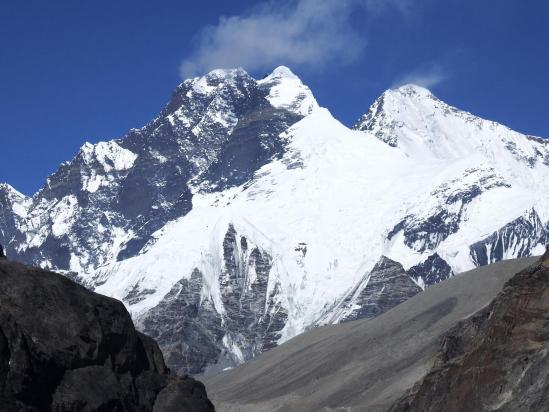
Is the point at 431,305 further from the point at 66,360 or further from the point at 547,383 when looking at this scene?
the point at 66,360

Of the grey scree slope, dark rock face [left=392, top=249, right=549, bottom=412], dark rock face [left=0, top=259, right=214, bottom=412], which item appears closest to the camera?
dark rock face [left=0, top=259, right=214, bottom=412]

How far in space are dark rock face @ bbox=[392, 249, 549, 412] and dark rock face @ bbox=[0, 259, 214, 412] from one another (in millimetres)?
18913

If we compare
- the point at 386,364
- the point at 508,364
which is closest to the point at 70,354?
the point at 508,364

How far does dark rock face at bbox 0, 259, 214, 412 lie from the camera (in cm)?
4075

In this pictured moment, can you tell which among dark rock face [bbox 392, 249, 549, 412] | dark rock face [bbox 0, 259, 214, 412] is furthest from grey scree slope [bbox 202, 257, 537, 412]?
dark rock face [bbox 0, 259, 214, 412]

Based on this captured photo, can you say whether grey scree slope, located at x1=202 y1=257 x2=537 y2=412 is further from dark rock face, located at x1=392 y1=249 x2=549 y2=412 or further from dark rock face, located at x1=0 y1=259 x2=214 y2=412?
dark rock face, located at x1=0 y1=259 x2=214 y2=412

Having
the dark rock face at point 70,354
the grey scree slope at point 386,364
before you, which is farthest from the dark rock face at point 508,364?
the grey scree slope at point 386,364

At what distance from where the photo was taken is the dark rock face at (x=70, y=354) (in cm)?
4075

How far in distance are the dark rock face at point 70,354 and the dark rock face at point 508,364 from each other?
18.9 m

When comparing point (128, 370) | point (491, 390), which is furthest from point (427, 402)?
point (128, 370)

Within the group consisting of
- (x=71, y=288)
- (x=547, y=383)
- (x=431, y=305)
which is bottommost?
(x=547, y=383)

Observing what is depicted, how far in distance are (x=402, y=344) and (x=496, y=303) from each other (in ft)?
355

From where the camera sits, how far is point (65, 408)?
137 ft

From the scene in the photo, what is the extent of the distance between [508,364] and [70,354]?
27099 mm
